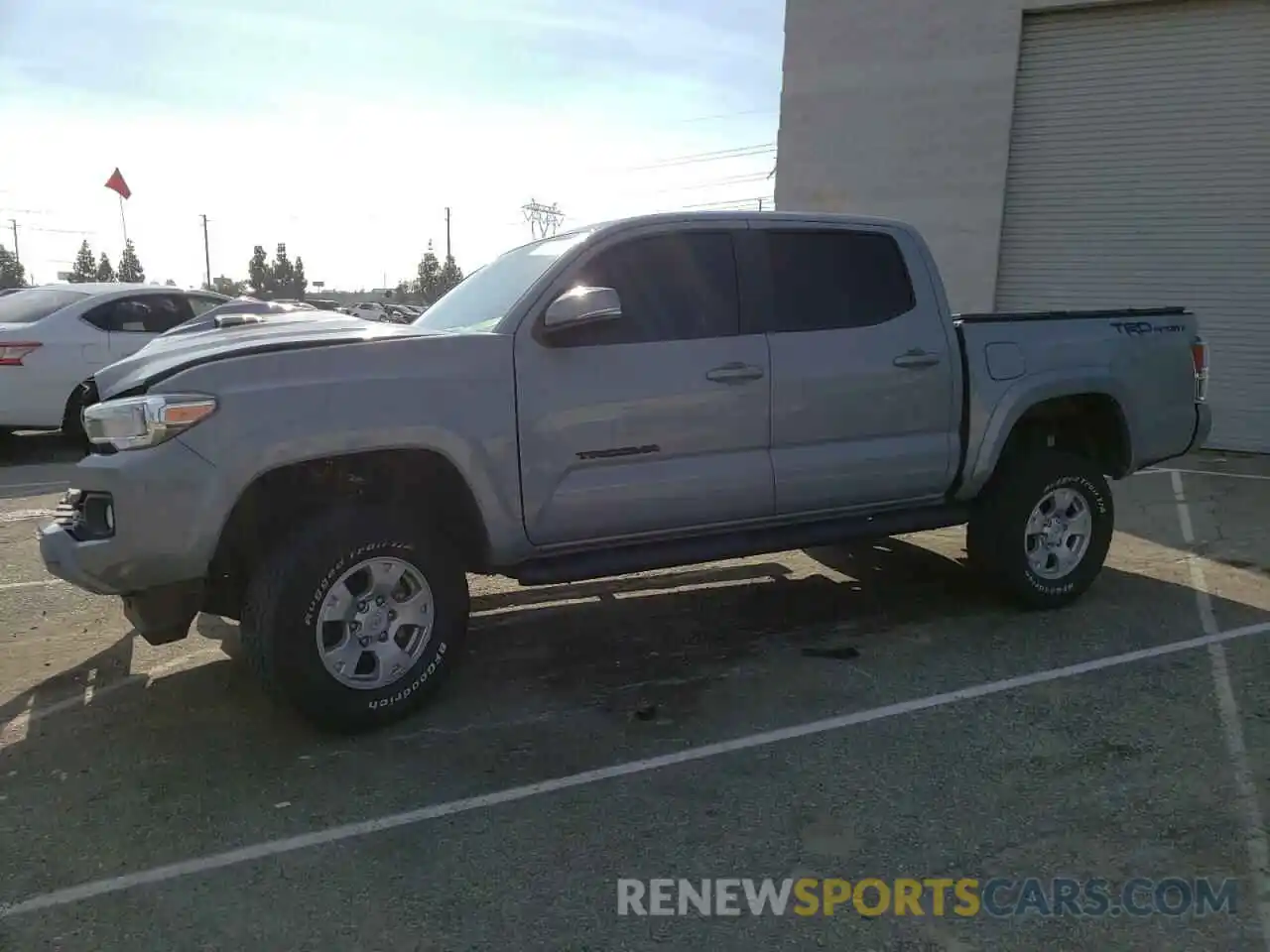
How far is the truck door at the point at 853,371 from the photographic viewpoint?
4.65m

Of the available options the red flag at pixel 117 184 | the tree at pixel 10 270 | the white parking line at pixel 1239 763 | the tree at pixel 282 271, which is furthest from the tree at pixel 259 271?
the white parking line at pixel 1239 763

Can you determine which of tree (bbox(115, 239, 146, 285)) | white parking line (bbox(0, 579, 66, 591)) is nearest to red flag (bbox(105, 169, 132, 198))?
white parking line (bbox(0, 579, 66, 591))

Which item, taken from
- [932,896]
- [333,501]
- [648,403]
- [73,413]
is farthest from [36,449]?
[932,896]

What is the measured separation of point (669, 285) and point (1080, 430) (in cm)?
290

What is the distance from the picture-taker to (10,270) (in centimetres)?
8131

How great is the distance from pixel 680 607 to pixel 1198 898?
3.11 metres

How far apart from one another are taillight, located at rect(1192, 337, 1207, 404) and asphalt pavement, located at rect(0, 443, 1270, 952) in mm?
1305

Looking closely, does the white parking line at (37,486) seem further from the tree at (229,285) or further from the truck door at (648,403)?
the tree at (229,285)

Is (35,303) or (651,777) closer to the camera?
(651,777)

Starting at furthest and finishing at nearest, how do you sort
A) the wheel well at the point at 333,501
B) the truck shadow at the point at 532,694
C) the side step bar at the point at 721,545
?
the side step bar at the point at 721,545 < the wheel well at the point at 333,501 < the truck shadow at the point at 532,694

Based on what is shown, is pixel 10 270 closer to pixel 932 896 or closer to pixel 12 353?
pixel 12 353

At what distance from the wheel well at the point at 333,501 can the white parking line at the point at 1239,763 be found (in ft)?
9.42

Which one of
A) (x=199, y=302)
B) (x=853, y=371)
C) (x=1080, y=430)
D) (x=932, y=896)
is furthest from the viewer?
(x=199, y=302)

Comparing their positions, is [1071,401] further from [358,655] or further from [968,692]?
[358,655]
